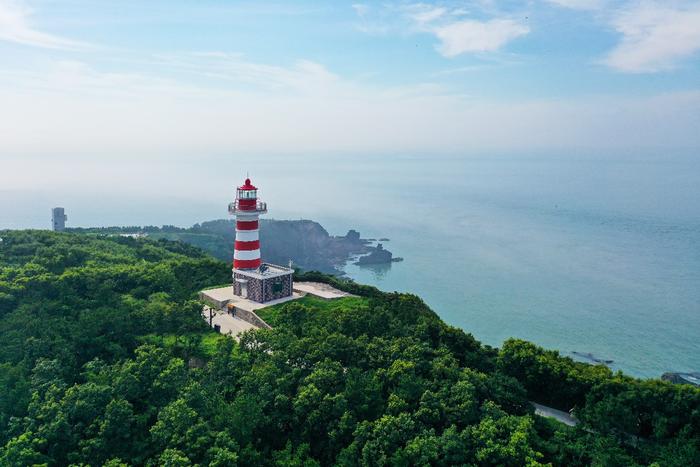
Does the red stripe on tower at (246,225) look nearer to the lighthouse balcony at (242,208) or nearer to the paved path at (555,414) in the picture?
Answer: the lighthouse balcony at (242,208)

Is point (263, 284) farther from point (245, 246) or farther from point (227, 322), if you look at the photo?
point (227, 322)

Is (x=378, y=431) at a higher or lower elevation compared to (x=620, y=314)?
higher

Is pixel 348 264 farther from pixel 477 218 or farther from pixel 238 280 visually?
pixel 238 280

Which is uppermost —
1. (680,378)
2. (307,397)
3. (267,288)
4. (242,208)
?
(242,208)

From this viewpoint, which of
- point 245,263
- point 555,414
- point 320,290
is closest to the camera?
point 555,414

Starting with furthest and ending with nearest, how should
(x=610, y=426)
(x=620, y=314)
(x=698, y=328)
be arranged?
1. (x=620, y=314)
2. (x=698, y=328)
3. (x=610, y=426)

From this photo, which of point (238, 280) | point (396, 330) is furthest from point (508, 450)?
point (238, 280)

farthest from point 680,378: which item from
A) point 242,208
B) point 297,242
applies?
point 297,242

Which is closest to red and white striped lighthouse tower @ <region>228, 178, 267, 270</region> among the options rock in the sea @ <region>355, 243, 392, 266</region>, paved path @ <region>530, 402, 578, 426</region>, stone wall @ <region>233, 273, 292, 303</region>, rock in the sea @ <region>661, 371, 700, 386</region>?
stone wall @ <region>233, 273, 292, 303</region>
